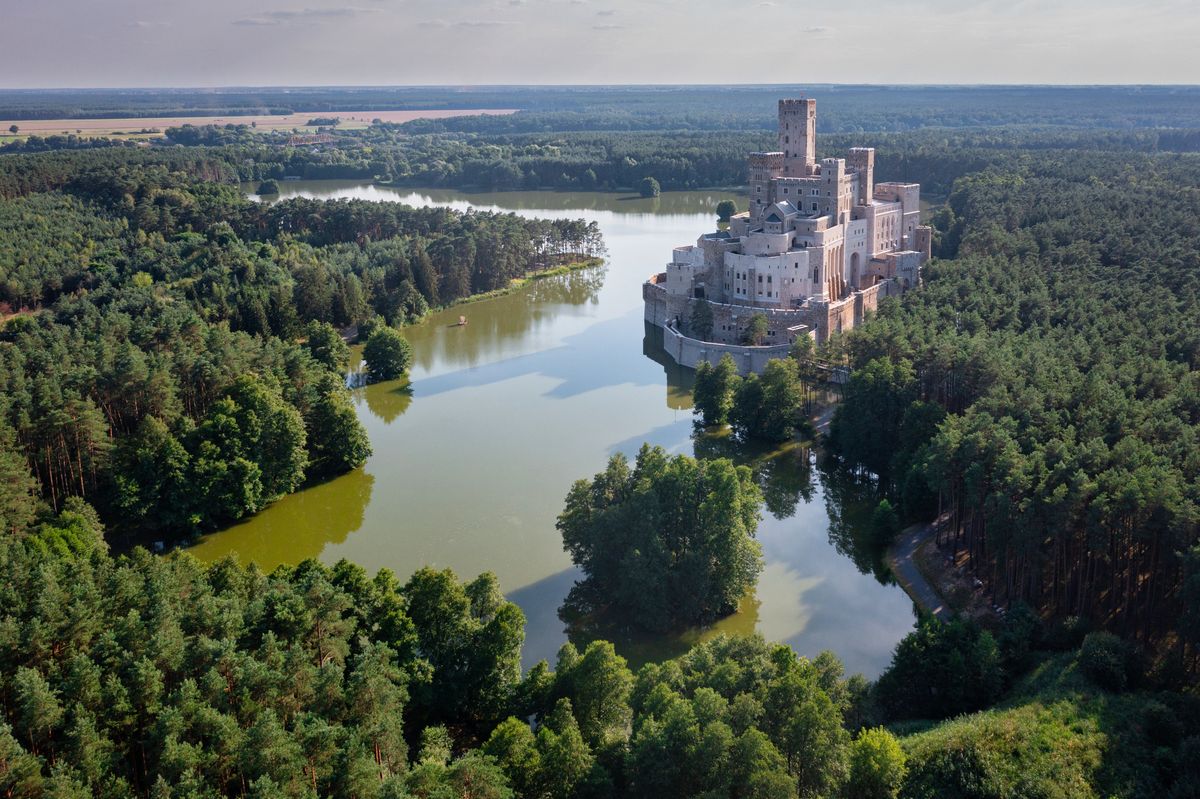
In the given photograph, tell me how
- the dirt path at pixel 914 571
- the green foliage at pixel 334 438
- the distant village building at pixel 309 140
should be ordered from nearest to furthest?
the dirt path at pixel 914 571 < the green foliage at pixel 334 438 < the distant village building at pixel 309 140

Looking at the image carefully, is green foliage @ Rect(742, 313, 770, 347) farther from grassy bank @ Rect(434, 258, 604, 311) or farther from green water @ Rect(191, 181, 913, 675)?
grassy bank @ Rect(434, 258, 604, 311)

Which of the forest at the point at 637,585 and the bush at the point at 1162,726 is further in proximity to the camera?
the bush at the point at 1162,726

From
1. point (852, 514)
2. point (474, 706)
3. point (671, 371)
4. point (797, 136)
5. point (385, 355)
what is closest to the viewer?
point (474, 706)

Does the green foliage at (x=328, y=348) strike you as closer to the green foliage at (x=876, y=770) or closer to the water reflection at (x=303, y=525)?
the water reflection at (x=303, y=525)

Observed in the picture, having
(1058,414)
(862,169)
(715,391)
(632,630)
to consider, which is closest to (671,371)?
(715,391)

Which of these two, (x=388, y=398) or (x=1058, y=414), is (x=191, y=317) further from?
(x=1058, y=414)

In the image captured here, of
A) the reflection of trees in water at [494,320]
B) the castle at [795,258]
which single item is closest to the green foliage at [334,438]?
the reflection of trees in water at [494,320]
